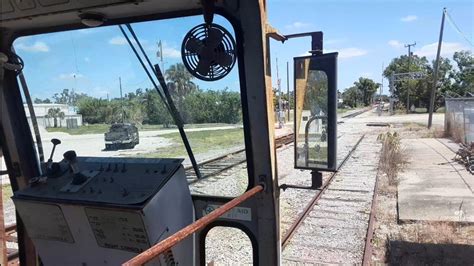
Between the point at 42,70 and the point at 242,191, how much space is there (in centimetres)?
146

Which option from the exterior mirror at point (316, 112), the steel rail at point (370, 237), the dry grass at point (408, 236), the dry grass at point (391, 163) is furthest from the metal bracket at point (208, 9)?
the dry grass at point (391, 163)

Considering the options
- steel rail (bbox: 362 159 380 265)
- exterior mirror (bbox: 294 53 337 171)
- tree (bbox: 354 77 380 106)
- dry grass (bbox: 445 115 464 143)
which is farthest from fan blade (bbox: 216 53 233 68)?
tree (bbox: 354 77 380 106)

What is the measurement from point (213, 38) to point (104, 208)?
1.05 meters

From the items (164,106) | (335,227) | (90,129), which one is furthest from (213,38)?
(335,227)

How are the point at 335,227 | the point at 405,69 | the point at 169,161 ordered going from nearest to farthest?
the point at 169,161 < the point at 335,227 < the point at 405,69

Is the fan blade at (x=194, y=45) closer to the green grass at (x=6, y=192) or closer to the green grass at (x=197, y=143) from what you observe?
the green grass at (x=197, y=143)

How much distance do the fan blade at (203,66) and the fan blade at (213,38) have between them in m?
0.08

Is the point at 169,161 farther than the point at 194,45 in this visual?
Yes

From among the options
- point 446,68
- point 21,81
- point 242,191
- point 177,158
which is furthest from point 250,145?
point 446,68

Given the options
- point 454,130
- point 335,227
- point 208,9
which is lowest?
point 454,130

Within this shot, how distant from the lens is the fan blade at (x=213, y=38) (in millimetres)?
2262

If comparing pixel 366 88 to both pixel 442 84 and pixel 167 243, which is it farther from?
pixel 167 243

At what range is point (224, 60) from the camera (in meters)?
2.31

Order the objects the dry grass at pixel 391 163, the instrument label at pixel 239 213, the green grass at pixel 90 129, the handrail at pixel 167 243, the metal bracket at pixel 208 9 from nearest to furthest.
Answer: the handrail at pixel 167 243, the metal bracket at pixel 208 9, the instrument label at pixel 239 213, the green grass at pixel 90 129, the dry grass at pixel 391 163
